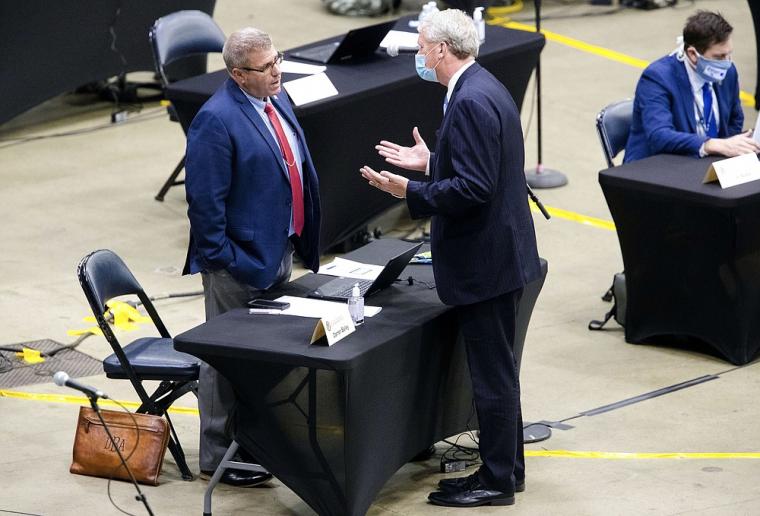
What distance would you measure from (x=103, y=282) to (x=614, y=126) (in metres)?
3.33

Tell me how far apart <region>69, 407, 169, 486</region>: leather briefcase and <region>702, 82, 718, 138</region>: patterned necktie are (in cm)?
343

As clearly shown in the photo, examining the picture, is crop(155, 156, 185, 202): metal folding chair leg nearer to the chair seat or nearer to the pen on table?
the chair seat

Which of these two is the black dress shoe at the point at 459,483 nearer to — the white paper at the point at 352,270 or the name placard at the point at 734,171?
the white paper at the point at 352,270

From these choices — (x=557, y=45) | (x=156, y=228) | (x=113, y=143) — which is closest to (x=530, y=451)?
(x=156, y=228)

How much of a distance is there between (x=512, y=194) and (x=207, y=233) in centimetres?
122

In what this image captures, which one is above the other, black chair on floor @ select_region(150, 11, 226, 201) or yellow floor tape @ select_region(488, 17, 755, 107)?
black chair on floor @ select_region(150, 11, 226, 201)

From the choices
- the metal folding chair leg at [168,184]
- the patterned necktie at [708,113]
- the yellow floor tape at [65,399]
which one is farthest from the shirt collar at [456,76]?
the metal folding chair leg at [168,184]

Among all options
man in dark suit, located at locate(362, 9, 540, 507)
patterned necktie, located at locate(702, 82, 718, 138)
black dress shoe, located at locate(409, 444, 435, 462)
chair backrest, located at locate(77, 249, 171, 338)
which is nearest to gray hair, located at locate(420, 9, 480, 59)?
man in dark suit, located at locate(362, 9, 540, 507)

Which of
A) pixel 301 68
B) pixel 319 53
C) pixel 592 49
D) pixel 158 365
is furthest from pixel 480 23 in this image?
pixel 592 49

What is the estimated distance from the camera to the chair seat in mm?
5723

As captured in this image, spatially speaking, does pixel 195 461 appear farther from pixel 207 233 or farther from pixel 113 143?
pixel 113 143

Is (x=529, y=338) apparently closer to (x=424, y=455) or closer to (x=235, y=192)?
(x=424, y=455)

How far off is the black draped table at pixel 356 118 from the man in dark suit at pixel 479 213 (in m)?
2.52

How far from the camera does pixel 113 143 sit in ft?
35.9
